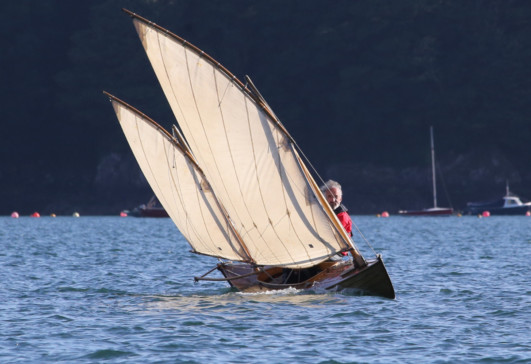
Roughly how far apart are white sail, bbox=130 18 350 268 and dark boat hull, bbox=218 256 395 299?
0.67 m

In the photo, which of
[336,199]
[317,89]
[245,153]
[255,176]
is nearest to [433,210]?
[317,89]

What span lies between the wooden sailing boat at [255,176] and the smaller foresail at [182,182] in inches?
4.8

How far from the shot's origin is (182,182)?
2508 centimetres

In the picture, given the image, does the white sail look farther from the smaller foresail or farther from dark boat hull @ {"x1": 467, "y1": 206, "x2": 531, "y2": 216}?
dark boat hull @ {"x1": 467, "y1": 206, "x2": 531, "y2": 216}

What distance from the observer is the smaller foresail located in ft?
81.1

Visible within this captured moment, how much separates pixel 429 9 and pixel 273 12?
58.8ft

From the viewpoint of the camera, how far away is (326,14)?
108000 mm

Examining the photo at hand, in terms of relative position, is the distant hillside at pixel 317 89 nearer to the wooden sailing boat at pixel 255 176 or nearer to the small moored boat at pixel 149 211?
the small moored boat at pixel 149 211

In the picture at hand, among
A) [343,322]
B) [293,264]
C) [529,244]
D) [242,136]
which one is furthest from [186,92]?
A: [529,244]

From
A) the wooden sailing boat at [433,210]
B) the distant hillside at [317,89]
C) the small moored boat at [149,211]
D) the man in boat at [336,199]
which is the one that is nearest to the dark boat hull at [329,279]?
the man in boat at [336,199]

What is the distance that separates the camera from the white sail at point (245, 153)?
21.7 meters

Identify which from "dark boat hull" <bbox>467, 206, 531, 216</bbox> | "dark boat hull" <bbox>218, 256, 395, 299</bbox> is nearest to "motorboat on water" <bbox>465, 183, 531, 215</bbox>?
"dark boat hull" <bbox>467, 206, 531, 216</bbox>

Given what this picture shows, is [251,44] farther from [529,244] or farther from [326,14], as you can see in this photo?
[529,244]

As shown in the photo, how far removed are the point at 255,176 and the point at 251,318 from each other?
144 inches
